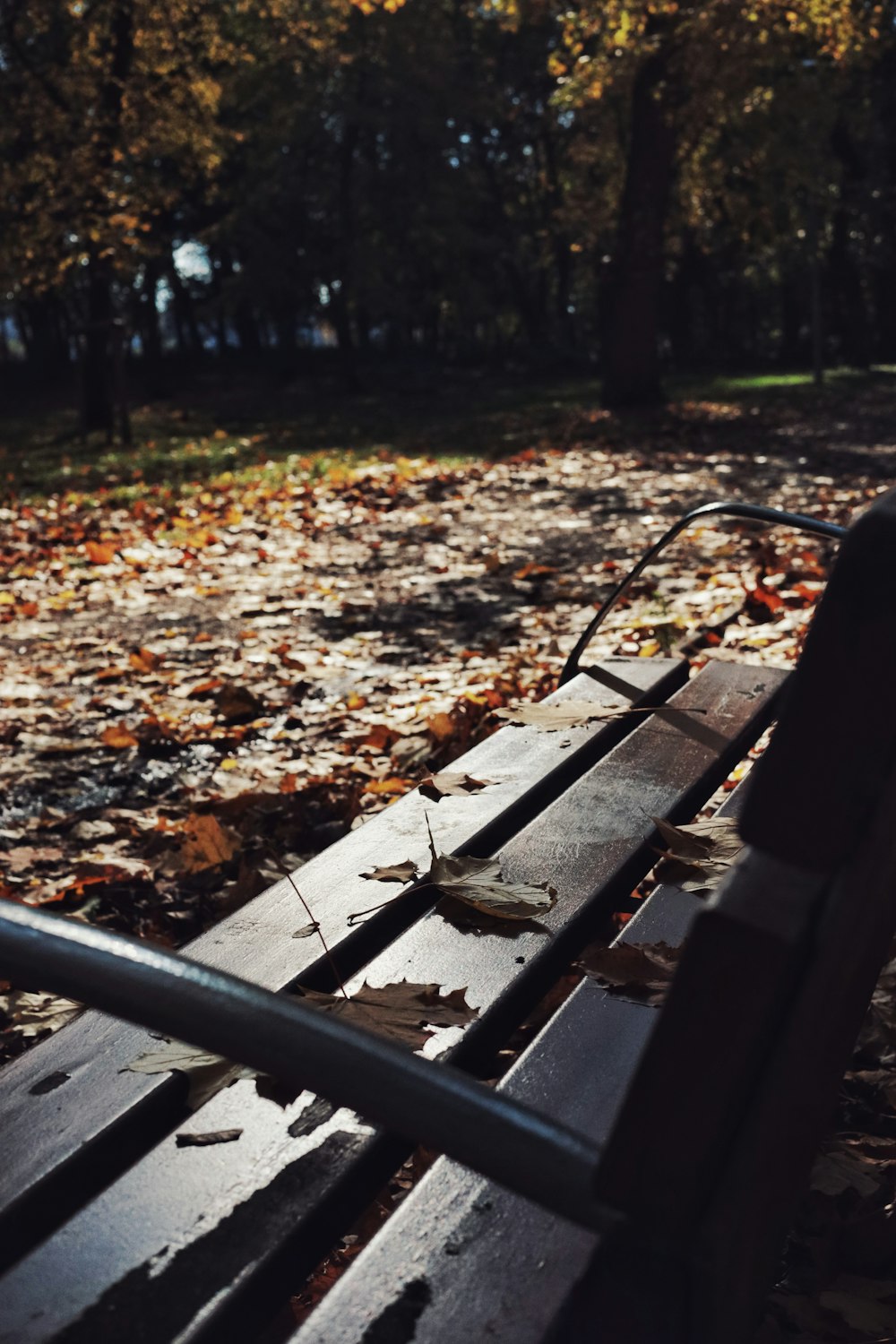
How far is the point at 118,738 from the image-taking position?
13.3ft

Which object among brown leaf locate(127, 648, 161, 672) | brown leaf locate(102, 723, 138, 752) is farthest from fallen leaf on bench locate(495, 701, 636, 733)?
brown leaf locate(127, 648, 161, 672)

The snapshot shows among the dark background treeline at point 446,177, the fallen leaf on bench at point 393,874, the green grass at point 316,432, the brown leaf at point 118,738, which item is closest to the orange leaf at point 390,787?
the brown leaf at point 118,738

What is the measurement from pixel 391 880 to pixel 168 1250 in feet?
2.69

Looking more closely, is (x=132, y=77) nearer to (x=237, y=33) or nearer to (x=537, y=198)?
(x=237, y=33)

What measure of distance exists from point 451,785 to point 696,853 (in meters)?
0.46

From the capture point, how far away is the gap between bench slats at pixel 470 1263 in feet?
3.31

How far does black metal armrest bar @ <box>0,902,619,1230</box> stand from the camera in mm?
874

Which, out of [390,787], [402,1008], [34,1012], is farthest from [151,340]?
[402,1008]

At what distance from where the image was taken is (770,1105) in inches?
35.4

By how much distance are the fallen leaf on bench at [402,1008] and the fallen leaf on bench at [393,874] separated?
316 mm

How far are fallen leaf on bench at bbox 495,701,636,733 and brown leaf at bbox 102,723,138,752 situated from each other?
1.74m

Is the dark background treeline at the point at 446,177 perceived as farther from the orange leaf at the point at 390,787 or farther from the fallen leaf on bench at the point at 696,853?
the fallen leaf on bench at the point at 696,853

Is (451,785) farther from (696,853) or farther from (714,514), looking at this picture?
(714,514)

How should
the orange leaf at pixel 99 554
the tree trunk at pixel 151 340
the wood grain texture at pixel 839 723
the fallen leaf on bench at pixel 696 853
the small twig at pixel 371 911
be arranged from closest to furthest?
the wood grain texture at pixel 839 723 < the small twig at pixel 371 911 < the fallen leaf on bench at pixel 696 853 < the orange leaf at pixel 99 554 < the tree trunk at pixel 151 340
